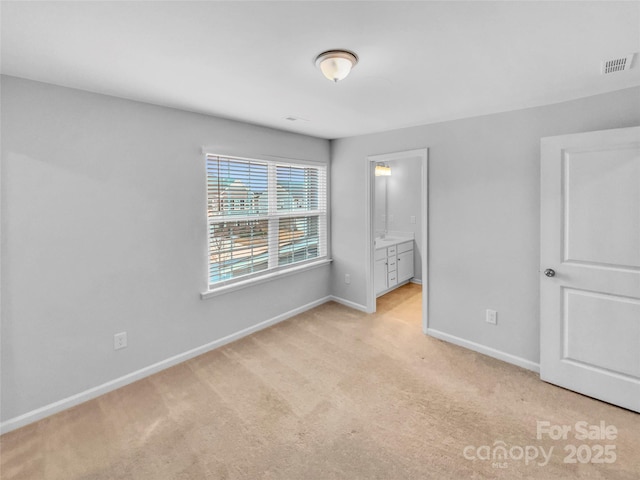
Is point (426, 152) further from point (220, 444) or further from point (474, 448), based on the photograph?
point (220, 444)

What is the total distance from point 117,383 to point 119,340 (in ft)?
1.13

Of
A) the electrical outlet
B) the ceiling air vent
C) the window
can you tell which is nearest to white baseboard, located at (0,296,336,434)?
the electrical outlet

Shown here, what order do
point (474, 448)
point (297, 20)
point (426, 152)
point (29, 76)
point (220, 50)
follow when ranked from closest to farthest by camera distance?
point (297, 20)
point (220, 50)
point (474, 448)
point (29, 76)
point (426, 152)

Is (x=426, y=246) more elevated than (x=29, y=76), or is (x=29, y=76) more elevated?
(x=29, y=76)

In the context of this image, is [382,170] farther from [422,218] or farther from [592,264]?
[592,264]

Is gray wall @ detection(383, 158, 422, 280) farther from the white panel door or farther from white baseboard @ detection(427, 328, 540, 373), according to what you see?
the white panel door

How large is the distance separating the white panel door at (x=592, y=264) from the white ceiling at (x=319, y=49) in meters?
0.53

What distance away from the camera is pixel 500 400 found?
7.36ft

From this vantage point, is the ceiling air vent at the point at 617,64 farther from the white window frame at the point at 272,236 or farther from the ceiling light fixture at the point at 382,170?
the ceiling light fixture at the point at 382,170

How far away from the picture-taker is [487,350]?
2.90m

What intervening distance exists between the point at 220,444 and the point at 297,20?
7.78 ft

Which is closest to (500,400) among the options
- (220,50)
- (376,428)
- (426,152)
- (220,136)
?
(376,428)

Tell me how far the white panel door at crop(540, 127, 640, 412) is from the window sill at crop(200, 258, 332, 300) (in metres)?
2.46

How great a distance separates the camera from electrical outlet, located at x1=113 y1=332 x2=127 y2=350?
95.0 inches
